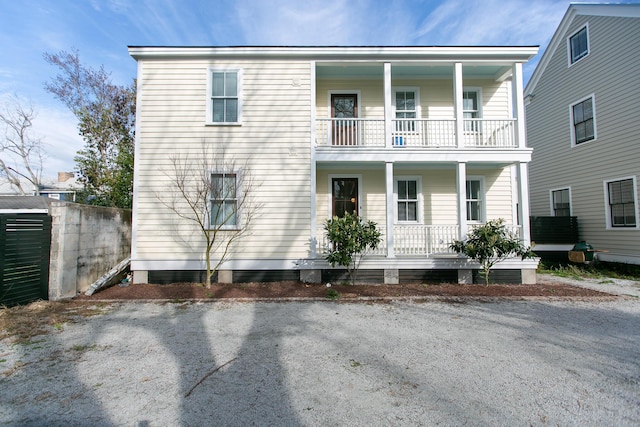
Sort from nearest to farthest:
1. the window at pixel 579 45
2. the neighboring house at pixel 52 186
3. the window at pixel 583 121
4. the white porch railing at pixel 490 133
Result: 1. the white porch railing at pixel 490 133
2. the window at pixel 583 121
3. the window at pixel 579 45
4. the neighboring house at pixel 52 186

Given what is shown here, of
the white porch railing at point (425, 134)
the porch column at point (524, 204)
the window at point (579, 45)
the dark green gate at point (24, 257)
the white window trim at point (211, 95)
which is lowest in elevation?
the dark green gate at point (24, 257)

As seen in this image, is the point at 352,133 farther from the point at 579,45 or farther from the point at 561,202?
the point at 579,45

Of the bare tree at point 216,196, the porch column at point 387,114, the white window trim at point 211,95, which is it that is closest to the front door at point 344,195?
the porch column at point 387,114

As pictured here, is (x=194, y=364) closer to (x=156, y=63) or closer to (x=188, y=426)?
(x=188, y=426)

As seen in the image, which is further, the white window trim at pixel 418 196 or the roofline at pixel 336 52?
the white window trim at pixel 418 196

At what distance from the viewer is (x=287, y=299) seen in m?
6.63

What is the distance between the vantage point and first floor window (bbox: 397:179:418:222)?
9.84m

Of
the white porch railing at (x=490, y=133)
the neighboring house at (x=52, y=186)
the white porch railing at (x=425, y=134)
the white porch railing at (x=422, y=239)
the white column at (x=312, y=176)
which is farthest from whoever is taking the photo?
the neighboring house at (x=52, y=186)

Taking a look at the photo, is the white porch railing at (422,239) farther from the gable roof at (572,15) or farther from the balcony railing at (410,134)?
the gable roof at (572,15)

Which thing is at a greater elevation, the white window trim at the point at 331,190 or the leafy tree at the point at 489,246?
the white window trim at the point at 331,190

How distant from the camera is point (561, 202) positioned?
1256cm

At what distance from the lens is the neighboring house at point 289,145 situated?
820 cm

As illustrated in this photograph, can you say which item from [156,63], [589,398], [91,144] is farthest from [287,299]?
[91,144]

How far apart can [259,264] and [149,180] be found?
370 cm
